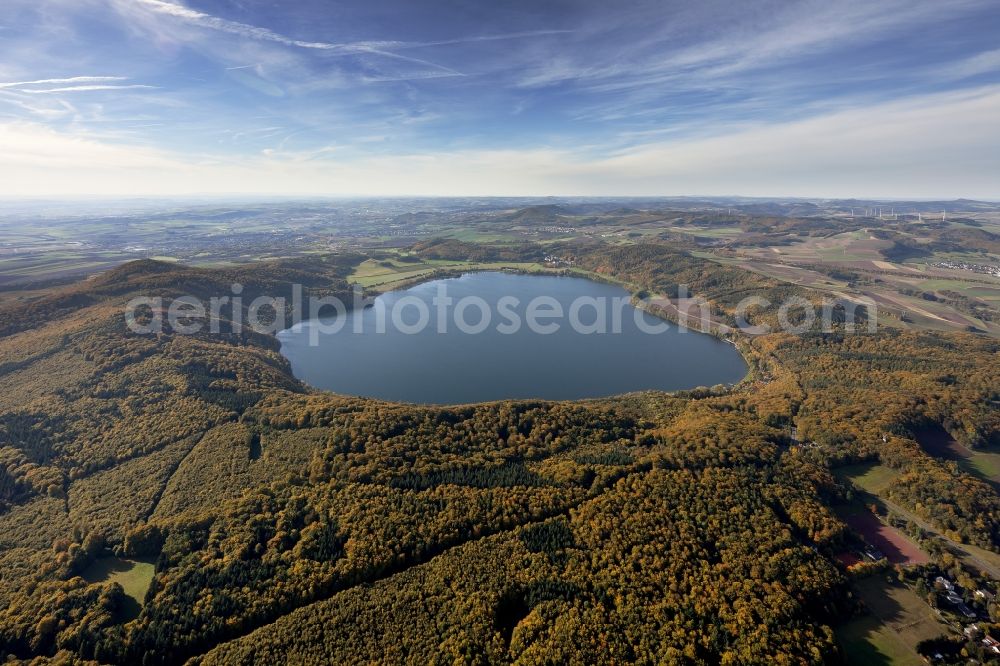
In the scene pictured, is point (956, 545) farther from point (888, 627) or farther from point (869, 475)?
point (888, 627)

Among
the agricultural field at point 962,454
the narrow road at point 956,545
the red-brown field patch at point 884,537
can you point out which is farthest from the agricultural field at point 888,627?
the agricultural field at point 962,454

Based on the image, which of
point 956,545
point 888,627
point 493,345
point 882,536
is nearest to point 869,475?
point 956,545

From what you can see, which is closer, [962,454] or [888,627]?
[888,627]

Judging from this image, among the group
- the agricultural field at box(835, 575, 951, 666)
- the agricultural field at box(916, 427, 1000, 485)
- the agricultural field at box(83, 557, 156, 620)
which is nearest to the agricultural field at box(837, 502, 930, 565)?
the agricultural field at box(835, 575, 951, 666)

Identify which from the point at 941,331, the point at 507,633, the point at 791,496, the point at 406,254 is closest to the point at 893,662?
the point at 791,496

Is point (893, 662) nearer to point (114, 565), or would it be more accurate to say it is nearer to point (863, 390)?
point (863, 390)

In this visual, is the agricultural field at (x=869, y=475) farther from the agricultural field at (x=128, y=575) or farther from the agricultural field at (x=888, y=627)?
the agricultural field at (x=128, y=575)

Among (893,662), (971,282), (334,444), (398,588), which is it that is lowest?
(893,662)

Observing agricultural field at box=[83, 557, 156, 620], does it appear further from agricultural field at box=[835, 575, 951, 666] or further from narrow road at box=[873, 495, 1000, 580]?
narrow road at box=[873, 495, 1000, 580]
